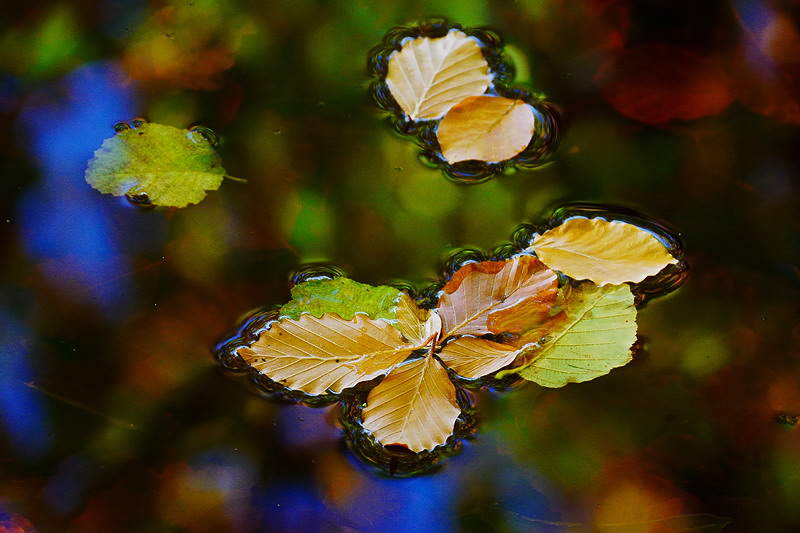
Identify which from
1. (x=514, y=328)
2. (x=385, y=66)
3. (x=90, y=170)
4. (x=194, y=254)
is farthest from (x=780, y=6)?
(x=90, y=170)

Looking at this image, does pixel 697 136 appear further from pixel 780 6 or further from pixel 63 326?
pixel 63 326

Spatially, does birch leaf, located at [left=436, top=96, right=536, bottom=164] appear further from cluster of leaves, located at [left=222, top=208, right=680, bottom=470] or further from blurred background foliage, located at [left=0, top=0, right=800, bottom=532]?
cluster of leaves, located at [left=222, top=208, right=680, bottom=470]

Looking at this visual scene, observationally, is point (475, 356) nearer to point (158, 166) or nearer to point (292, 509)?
point (292, 509)

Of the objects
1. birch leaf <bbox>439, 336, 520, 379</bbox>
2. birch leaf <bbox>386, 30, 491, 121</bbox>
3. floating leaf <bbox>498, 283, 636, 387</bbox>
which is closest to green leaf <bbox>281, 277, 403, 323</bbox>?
birch leaf <bbox>439, 336, 520, 379</bbox>

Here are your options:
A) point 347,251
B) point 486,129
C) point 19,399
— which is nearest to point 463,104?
point 486,129

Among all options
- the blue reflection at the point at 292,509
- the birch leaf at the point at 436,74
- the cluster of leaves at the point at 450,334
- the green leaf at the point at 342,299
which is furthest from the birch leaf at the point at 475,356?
the birch leaf at the point at 436,74

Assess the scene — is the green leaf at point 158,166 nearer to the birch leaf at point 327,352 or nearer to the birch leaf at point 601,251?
the birch leaf at point 327,352
